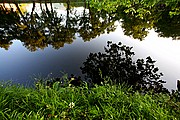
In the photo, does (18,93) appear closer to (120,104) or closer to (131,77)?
(120,104)

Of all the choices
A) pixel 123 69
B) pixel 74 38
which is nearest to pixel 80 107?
pixel 123 69

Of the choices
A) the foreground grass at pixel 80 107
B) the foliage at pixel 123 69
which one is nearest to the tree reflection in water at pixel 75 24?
the foliage at pixel 123 69

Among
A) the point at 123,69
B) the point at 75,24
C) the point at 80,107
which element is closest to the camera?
the point at 80,107

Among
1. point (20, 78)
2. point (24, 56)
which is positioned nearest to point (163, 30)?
point (24, 56)

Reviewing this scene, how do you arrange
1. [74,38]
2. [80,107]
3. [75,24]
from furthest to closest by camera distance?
[75,24]
[74,38]
[80,107]

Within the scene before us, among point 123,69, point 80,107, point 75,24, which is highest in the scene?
point 75,24

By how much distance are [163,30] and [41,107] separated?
17314mm

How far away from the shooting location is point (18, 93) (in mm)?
7270

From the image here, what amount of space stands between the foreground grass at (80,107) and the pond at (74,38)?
14.8 feet

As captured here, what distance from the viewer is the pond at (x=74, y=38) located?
1451 centimetres

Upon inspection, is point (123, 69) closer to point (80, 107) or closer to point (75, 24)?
point (80, 107)

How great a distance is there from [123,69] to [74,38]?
7.17 metres

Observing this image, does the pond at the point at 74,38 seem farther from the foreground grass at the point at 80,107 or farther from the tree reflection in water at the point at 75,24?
the foreground grass at the point at 80,107

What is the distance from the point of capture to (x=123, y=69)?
13.6 meters
